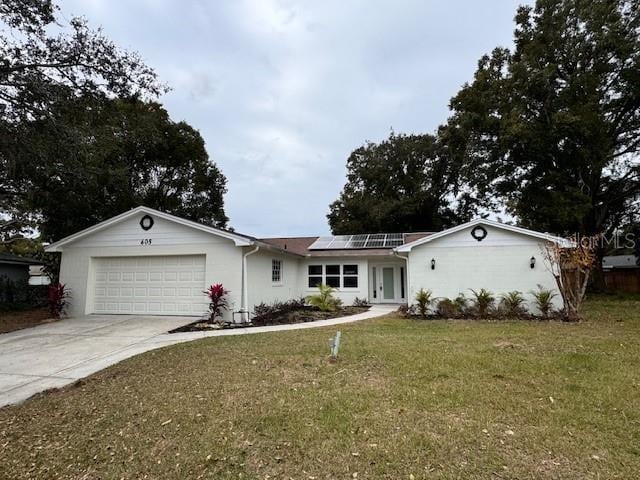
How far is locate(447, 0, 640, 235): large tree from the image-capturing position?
1719 cm

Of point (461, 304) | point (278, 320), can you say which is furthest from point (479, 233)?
point (278, 320)

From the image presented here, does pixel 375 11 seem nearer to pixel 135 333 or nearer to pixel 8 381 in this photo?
pixel 135 333

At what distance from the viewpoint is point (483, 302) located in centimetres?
1183

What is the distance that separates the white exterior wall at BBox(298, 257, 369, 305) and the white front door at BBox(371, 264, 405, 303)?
1.91ft

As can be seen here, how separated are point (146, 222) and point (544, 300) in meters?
13.3

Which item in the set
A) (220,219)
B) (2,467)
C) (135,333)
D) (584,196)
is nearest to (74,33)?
(135,333)

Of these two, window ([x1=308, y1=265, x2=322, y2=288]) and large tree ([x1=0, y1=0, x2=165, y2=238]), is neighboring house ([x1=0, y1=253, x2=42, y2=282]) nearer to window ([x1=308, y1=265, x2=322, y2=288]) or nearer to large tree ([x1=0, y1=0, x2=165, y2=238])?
large tree ([x1=0, y1=0, x2=165, y2=238])

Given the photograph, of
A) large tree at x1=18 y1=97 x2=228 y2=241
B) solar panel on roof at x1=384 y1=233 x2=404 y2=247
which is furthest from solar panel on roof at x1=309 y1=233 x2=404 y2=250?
large tree at x1=18 y1=97 x2=228 y2=241

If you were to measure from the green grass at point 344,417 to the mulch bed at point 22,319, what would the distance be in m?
7.11

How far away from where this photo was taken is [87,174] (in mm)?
11508

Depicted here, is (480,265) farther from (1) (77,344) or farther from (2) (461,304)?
(1) (77,344)

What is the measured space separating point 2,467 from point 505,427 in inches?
187

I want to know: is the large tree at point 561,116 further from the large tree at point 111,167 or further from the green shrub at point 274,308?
the large tree at point 111,167

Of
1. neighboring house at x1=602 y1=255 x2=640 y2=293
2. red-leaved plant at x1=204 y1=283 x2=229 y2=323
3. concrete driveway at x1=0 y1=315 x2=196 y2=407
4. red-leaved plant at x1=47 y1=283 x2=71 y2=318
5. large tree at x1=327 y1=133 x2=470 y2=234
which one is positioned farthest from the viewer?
large tree at x1=327 y1=133 x2=470 y2=234
